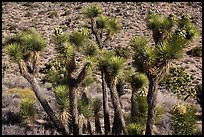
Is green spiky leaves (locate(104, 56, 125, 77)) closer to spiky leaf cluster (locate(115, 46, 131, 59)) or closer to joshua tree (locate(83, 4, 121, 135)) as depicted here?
joshua tree (locate(83, 4, 121, 135))

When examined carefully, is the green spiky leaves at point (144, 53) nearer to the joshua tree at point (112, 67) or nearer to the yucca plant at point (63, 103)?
the joshua tree at point (112, 67)

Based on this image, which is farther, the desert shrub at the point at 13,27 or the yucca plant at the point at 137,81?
the desert shrub at the point at 13,27

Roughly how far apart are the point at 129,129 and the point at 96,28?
3.23 metres

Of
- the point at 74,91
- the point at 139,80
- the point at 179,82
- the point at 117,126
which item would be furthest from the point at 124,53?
the point at 74,91

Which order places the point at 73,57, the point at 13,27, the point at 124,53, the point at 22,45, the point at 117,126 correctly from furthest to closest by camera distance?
the point at 13,27, the point at 124,53, the point at 117,126, the point at 22,45, the point at 73,57

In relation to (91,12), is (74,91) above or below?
below

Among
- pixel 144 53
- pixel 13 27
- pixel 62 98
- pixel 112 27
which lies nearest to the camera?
pixel 144 53

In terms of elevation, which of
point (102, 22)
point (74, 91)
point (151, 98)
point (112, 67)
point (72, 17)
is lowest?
point (72, 17)

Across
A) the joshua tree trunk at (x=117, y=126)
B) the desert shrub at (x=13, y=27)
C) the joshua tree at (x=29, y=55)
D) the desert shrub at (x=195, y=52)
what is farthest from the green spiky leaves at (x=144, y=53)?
the desert shrub at (x=13, y=27)

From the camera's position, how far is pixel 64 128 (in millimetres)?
9242

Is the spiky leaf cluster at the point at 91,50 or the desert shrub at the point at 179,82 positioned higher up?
the spiky leaf cluster at the point at 91,50

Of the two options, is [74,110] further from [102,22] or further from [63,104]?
[102,22]

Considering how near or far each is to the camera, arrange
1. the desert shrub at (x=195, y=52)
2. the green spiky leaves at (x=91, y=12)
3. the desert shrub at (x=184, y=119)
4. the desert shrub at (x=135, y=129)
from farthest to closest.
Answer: the desert shrub at (x=195, y=52), the green spiky leaves at (x=91, y=12), the desert shrub at (x=135, y=129), the desert shrub at (x=184, y=119)

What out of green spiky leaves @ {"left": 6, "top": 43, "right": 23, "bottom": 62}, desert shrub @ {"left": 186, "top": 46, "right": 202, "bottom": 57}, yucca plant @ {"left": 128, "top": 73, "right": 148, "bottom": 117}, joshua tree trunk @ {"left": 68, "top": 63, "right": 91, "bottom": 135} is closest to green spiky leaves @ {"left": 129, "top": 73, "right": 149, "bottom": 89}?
yucca plant @ {"left": 128, "top": 73, "right": 148, "bottom": 117}
